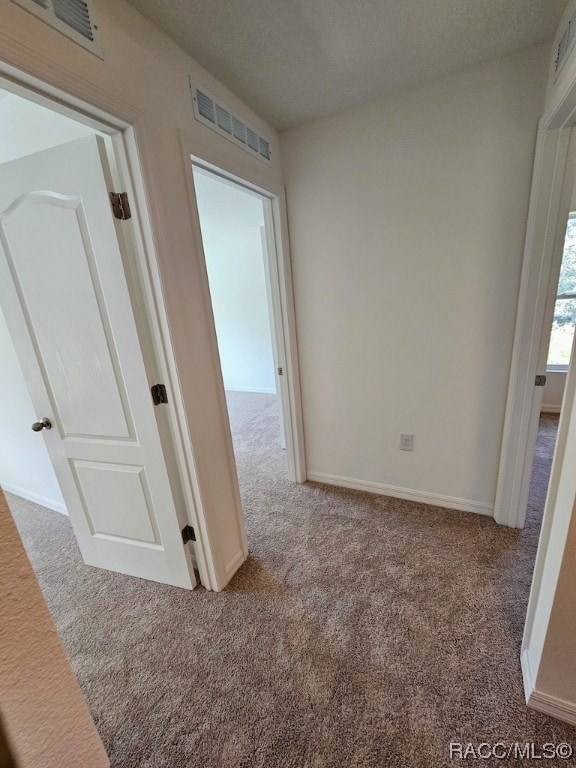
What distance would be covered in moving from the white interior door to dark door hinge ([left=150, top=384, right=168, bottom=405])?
0.04 meters

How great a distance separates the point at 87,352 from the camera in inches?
56.0

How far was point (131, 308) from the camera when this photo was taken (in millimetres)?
1289

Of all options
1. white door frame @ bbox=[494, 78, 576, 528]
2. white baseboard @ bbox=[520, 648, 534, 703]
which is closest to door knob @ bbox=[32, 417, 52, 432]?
white baseboard @ bbox=[520, 648, 534, 703]

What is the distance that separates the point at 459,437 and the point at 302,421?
1079mm

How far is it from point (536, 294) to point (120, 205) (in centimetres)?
192

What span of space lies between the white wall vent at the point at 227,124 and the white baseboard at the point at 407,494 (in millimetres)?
2205

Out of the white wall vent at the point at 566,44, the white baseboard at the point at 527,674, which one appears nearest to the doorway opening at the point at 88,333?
the white baseboard at the point at 527,674

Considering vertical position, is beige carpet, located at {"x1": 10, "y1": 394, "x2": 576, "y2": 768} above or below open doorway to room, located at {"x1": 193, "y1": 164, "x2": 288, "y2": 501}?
below

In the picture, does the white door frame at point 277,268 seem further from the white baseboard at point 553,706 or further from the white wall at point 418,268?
the white baseboard at point 553,706

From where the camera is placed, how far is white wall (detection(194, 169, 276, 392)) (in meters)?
4.51

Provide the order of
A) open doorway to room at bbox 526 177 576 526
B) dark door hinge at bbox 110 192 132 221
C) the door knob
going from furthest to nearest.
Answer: open doorway to room at bbox 526 177 576 526 → the door knob → dark door hinge at bbox 110 192 132 221

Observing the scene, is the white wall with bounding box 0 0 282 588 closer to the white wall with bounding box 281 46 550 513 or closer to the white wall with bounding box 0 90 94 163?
the white wall with bounding box 0 90 94 163

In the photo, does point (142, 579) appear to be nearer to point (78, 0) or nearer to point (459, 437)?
point (459, 437)

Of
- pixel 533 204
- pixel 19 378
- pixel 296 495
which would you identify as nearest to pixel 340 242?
pixel 533 204
